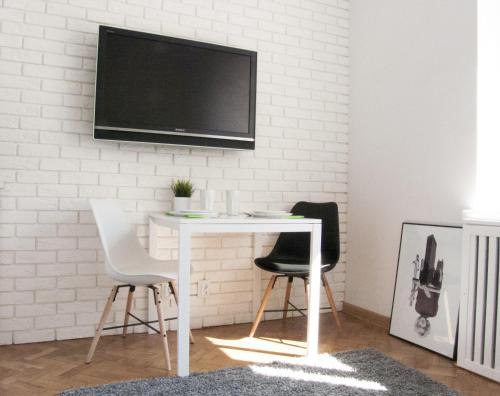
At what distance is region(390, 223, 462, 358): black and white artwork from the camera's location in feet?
8.35

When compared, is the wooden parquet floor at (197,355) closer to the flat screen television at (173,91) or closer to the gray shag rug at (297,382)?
the gray shag rug at (297,382)

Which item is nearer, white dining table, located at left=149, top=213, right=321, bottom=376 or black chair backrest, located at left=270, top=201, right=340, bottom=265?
white dining table, located at left=149, top=213, right=321, bottom=376

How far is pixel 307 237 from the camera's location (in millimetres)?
3256

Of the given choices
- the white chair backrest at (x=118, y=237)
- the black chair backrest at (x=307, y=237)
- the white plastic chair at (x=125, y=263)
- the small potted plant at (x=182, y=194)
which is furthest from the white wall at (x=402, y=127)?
the white chair backrest at (x=118, y=237)

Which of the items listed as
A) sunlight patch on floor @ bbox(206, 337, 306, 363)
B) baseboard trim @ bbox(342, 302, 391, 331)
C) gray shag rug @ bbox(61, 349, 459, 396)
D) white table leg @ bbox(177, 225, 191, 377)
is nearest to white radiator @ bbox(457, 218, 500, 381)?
gray shag rug @ bbox(61, 349, 459, 396)

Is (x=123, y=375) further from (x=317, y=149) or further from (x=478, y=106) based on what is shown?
(x=478, y=106)

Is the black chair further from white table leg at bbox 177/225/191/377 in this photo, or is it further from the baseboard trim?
white table leg at bbox 177/225/191/377

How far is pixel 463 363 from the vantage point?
2.34 meters

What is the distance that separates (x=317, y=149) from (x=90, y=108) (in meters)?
1.69

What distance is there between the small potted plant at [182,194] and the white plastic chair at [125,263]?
1.06 ft

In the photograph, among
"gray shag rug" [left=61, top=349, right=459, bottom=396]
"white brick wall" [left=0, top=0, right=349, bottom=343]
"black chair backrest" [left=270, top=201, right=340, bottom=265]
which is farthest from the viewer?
"black chair backrest" [left=270, top=201, right=340, bottom=265]

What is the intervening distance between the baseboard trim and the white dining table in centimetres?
84

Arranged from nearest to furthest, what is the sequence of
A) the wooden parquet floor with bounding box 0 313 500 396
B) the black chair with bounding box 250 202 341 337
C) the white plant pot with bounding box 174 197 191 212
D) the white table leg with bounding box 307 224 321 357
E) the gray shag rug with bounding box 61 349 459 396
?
the gray shag rug with bounding box 61 349 459 396, the wooden parquet floor with bounding box 0 313 500 396, the white table leg with bounding box 307 224 321 357, the white plant pot with bounding box 174 197 191 212, the black chair with bounding box 250 202 341 337

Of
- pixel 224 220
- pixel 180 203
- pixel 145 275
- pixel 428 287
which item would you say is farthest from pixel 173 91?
pixel 428 287
